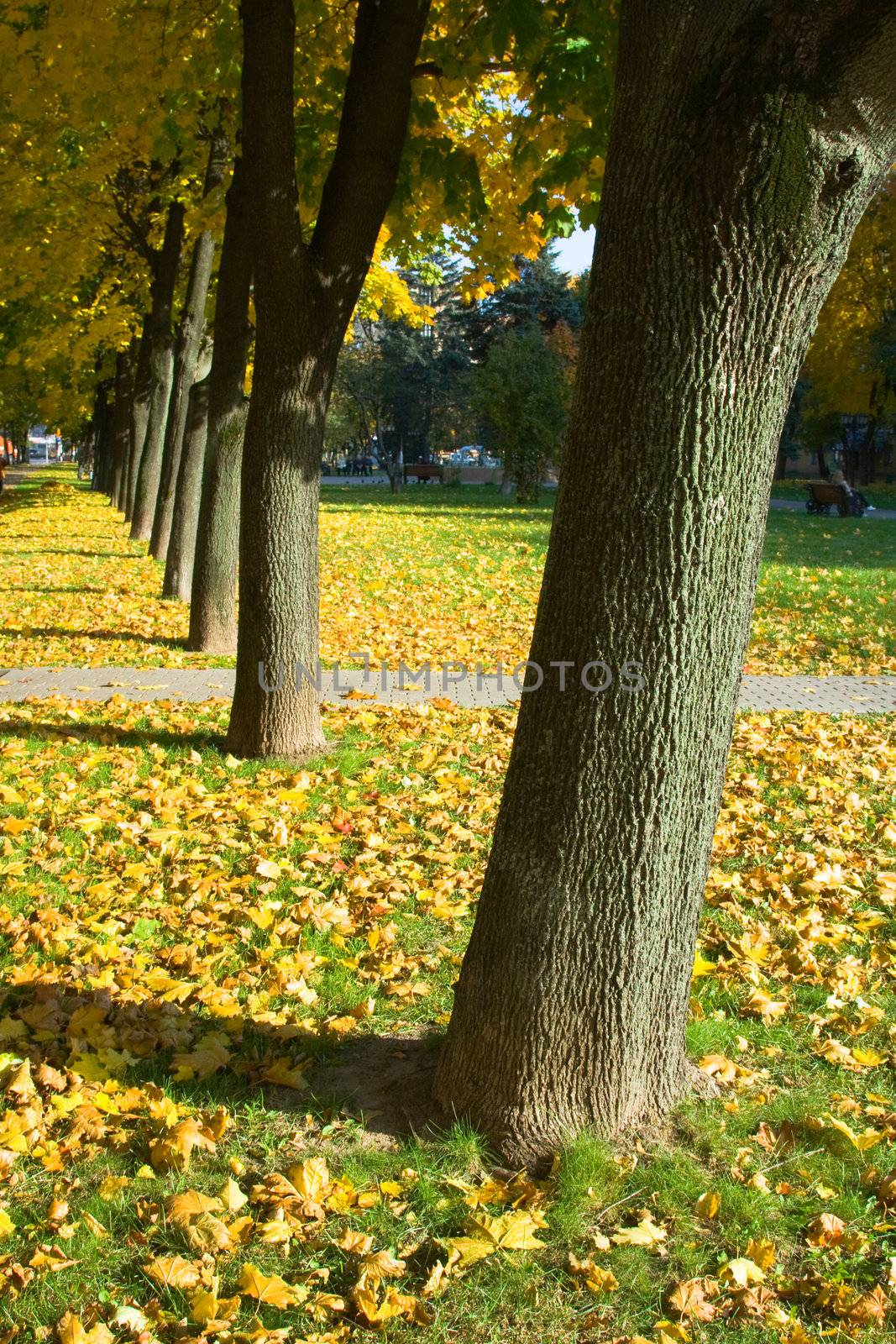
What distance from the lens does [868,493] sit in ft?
145

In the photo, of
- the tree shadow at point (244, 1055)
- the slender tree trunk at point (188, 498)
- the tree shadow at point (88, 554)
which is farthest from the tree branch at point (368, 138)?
the tree shadow at point (88, 554)

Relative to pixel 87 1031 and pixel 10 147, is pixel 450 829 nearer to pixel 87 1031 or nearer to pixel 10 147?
pixel 87 1031

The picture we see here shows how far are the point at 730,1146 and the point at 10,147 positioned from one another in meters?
13.1

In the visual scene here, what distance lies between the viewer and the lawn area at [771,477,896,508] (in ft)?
131

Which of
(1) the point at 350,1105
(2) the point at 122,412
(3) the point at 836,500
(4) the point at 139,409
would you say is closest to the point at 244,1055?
(1) the point at 350,1105

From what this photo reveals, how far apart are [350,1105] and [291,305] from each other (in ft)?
14.1

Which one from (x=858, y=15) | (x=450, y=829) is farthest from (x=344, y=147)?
(x=858, y=15)

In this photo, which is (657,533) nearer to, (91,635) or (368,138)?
(368,138)

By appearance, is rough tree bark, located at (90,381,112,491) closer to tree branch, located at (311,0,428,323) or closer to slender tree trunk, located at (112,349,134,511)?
slender tree trunk, located at (112,349,134,511)

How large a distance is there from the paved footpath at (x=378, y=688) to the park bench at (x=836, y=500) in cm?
2114

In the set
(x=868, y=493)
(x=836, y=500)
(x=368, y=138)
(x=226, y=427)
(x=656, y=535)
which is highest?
(x=868, y=493)

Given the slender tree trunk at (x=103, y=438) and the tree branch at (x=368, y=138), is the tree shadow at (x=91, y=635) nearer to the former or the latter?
the tree branch at (x=368, y=138)

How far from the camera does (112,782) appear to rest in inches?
245

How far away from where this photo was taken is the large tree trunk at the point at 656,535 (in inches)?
98.6
